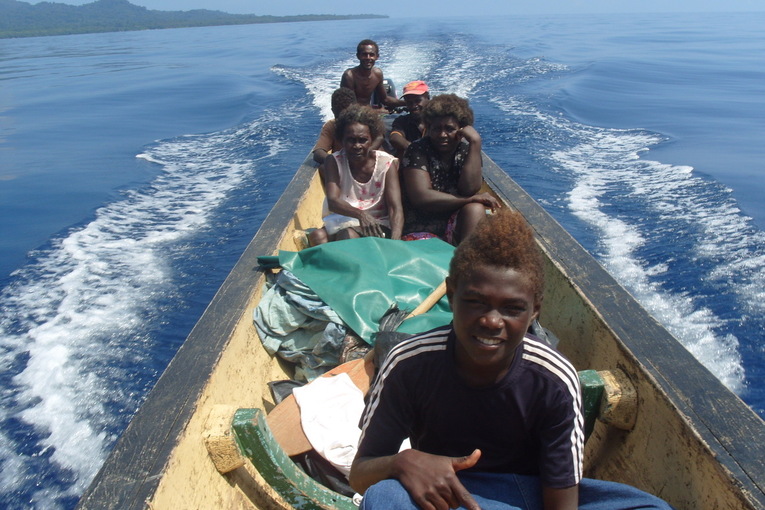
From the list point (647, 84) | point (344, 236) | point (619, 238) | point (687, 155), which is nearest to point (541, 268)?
point (344, 236)

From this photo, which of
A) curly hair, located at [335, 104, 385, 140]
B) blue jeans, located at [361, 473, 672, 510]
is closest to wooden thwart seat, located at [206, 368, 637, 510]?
blue jeans, located at [361, 473, 672, 510]

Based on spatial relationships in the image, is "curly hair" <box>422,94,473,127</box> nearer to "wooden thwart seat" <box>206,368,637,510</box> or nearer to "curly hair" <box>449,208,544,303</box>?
"wooden thwart seat" <box>206,368,637,510</box>

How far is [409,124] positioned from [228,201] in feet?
9.92

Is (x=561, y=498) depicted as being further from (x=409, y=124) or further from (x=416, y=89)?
(x=416, y=89)

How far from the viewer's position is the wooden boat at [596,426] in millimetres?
1443

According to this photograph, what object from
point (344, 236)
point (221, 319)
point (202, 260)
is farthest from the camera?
point (202, 260)

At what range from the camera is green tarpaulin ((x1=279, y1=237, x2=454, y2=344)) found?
8.07ft

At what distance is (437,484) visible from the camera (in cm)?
114

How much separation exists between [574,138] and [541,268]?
27.2 feet

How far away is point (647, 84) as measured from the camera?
1450 cm

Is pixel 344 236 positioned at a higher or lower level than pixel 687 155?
higher

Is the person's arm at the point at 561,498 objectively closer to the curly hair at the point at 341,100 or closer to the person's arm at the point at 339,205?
the person's arm at the point at 339,205

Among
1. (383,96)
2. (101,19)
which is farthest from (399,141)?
(101,19)

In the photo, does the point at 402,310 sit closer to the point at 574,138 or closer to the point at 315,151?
the point at 315,151
